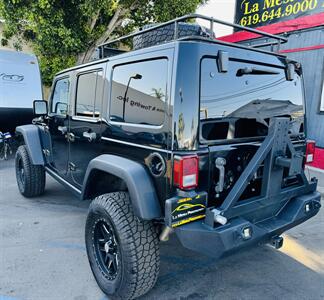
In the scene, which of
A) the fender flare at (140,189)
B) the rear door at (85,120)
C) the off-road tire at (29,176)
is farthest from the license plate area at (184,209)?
the off-road tire at (29,176)

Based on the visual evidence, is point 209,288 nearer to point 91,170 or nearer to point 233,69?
point 91,170

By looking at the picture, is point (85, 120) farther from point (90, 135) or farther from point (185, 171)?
point (185, 171)

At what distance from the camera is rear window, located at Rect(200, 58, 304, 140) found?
2.05m

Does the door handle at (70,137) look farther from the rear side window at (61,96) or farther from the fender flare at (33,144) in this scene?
the fender flare at (33,144)

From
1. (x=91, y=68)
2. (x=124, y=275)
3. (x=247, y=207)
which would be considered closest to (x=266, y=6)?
(x=91, y=68)

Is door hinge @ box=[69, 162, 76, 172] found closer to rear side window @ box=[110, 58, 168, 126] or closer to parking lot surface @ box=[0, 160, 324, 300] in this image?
parking lot surface @ box=[0, 160, 324, 300]

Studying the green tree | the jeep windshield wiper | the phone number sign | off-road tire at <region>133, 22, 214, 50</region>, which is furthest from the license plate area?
the green tree

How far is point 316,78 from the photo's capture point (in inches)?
255

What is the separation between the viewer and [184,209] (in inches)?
76.4

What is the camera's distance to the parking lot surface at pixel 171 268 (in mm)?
2453

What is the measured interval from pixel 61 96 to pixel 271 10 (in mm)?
6931

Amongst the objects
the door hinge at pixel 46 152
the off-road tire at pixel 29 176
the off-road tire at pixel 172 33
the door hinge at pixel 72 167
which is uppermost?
the off-road tire at pixel 172 33

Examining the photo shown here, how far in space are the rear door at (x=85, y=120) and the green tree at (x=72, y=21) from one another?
609cm

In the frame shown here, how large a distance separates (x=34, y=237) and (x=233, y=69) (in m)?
2.88
